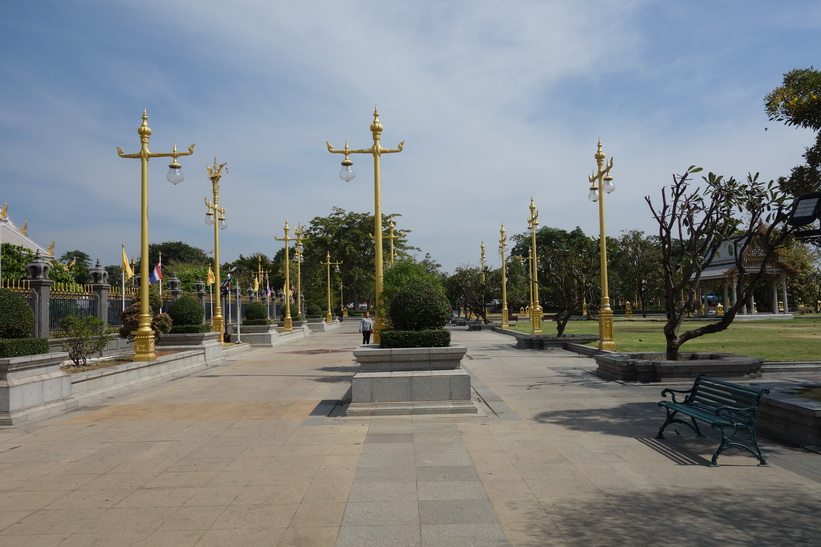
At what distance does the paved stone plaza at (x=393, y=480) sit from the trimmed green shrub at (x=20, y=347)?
4.21 feet

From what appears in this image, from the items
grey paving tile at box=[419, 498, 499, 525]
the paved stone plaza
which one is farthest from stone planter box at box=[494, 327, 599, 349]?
grey paving tile at box=[419, 498, 499, 525]

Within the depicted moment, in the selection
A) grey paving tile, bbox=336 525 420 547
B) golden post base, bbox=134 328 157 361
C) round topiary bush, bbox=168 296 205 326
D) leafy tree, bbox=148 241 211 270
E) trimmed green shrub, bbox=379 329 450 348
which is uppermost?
leafy tree, bbox=148 241 211 270

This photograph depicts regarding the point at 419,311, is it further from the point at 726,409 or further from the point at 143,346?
the point at 143,346

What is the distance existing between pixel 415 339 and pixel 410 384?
877 mm

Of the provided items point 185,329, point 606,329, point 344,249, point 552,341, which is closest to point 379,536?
point 606,329

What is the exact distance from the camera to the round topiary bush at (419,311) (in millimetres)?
10711

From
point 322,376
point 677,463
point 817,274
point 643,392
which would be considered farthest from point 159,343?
point 817,274

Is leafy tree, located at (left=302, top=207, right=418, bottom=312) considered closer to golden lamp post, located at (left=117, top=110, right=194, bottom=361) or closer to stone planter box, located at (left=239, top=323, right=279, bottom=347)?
stone planter box, located at (left=239, top=323, right=279, bottom=347)

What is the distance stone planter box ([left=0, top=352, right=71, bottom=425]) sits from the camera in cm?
952

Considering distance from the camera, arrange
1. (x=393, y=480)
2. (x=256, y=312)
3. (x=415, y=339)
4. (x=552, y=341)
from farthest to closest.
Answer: (x=256, y=312), (x=552, y=341), (x=415, y=339), (x=393, y=480)

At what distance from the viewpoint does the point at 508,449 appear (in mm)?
7469

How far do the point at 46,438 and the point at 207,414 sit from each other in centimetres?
253

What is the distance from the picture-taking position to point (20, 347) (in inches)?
393

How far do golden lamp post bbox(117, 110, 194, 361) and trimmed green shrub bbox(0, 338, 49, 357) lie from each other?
507cm
